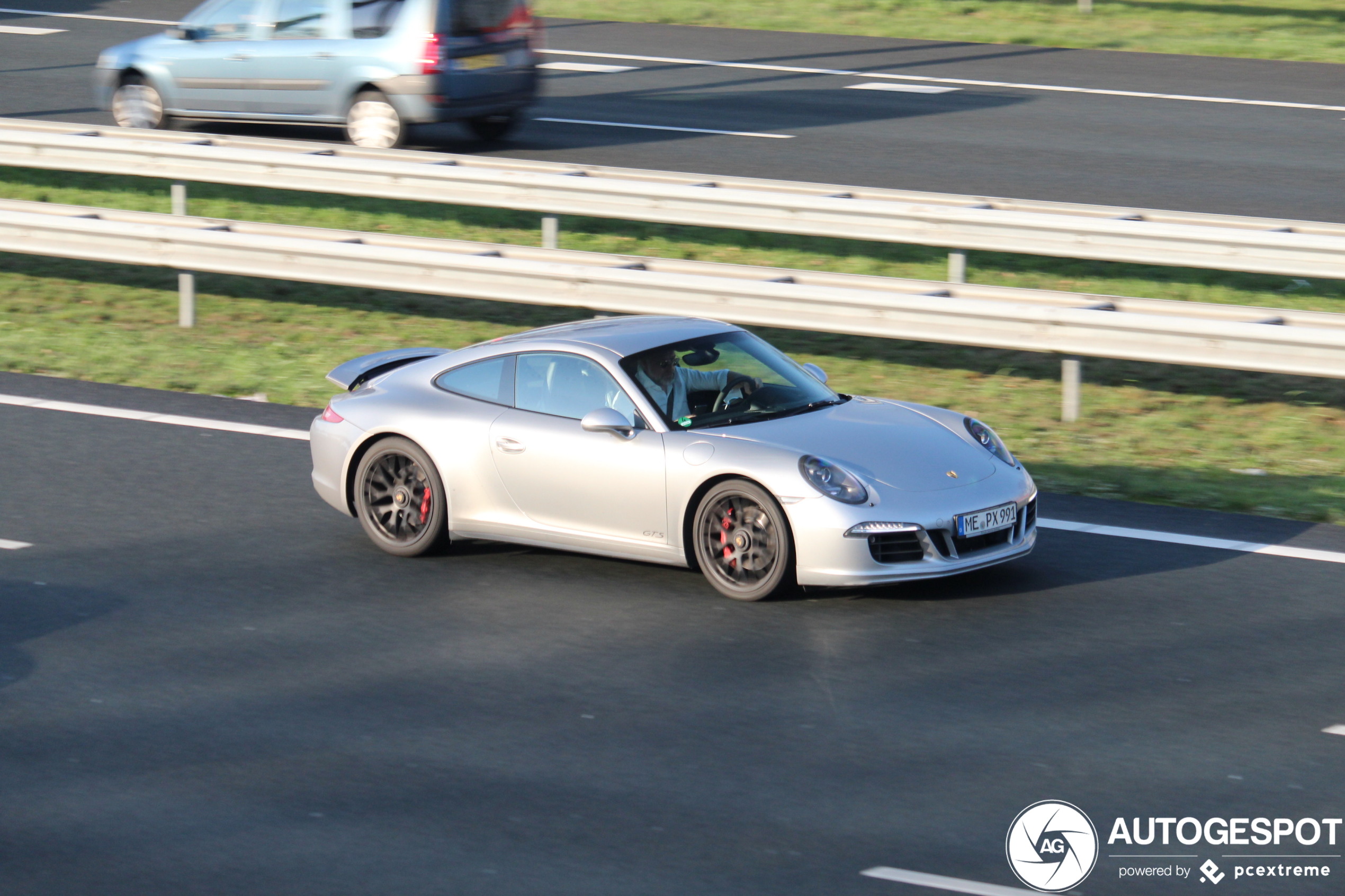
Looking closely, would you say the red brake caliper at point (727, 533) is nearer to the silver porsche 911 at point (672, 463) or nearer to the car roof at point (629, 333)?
the silver porsche 911 at point (672, 463)

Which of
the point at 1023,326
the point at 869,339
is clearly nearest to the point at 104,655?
the point at 1023,326

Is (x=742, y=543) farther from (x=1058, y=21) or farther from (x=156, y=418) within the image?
(x=1058, y=21)

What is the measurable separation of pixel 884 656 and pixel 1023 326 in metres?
4.37

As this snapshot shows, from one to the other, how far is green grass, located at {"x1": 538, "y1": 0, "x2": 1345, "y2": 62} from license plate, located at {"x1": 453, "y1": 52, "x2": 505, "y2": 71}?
8.44m

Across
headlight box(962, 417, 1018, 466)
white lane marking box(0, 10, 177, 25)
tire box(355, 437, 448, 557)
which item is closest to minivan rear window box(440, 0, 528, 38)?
white lane marking box(0, 10, 177, 25)

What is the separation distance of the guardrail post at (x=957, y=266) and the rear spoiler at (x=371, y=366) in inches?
195

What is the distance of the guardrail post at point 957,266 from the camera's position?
13.7m

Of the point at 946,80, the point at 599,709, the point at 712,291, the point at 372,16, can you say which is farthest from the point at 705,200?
the point at 946,80

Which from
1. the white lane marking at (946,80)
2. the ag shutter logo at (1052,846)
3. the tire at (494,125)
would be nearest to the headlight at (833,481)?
the ag shutter logo at (1052,846)

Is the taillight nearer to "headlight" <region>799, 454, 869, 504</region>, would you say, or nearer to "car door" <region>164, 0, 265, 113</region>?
"car door" <region>164, 0, 265, 113</region>

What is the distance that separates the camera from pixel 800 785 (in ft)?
20.7

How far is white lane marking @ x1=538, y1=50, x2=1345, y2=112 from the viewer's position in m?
21.0

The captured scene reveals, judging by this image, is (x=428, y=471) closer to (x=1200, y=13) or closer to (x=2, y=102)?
(x=2, y=102)

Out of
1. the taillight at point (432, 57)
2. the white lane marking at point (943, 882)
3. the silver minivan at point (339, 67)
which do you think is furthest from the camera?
the silver minivan at point (339, 67)
